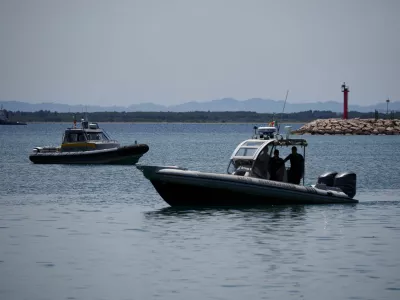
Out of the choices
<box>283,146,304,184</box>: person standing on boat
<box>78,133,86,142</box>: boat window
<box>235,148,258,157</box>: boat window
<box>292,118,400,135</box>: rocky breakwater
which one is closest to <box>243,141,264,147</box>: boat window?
<box>235,148,258,157</box>: boat window

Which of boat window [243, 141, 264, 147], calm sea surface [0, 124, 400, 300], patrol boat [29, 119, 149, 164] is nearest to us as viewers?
calm sea surface [0, 124, 400, 300]

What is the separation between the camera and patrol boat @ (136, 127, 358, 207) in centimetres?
2925

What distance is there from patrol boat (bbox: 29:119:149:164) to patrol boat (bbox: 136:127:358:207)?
28.4m

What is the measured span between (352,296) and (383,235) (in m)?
8.42

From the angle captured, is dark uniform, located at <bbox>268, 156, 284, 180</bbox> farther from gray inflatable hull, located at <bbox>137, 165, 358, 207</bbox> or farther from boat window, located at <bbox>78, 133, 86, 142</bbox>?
boat window, located at <bbox>78, 133, 86, 142</bbox>

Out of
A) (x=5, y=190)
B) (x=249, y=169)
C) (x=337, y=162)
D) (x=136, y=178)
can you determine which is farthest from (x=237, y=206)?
(x=337, y=162)

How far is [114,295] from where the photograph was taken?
704 inches

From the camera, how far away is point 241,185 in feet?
96.5

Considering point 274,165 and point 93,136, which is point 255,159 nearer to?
point 274,165

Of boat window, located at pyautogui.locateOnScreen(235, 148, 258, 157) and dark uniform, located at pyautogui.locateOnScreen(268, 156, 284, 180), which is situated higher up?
boat window, located at pyautogui.locateOnScreen(235, 148, 258, 157)

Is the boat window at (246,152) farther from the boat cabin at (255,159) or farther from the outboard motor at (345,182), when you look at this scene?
the outboard motor at (345,182)

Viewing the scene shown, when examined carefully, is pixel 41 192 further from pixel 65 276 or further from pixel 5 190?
pixel 65 276

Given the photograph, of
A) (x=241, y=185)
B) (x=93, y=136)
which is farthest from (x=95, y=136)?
(x=241, y=185)

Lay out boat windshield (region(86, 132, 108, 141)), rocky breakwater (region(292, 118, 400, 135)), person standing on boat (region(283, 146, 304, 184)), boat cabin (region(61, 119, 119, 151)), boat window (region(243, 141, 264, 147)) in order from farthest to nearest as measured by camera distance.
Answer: rocky breakwater (region(292, 118, 400, 135))
boat windshield (region(86, 132, 108, 141))
boat cabin (region(61, 119, 119, 151))
person standing on boat (region(283, 146, 304, 184))
boat window (region(243, 141, 264, 147))
